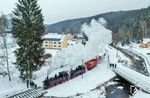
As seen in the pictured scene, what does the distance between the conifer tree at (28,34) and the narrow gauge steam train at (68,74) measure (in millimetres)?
2880

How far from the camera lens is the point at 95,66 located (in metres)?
57.3

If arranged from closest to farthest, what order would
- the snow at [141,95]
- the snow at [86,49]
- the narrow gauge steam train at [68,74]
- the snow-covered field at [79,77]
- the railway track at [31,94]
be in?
the railway track at [31,94] < the snow at [141,95] < the snow-covered field at [79,77] < the narrow gauge steam train at [68,74] < the snow at [86,49]

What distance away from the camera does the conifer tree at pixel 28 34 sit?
44.0m

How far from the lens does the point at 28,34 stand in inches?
1738

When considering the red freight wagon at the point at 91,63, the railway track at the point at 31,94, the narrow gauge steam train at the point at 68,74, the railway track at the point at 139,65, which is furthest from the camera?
the railway track at the point at 139,65

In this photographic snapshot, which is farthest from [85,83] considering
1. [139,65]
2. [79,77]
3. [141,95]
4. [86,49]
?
[139,65]

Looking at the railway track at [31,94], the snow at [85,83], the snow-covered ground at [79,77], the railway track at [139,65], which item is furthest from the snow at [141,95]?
the railway track at [31,94]

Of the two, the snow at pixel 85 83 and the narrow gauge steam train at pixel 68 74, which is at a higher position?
the narrow gauge steam train at pixel 68 74

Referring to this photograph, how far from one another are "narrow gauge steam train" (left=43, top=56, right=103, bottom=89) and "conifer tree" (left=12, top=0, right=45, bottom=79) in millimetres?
2880

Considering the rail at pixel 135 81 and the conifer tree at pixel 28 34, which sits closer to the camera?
the rail at pixel 135 81

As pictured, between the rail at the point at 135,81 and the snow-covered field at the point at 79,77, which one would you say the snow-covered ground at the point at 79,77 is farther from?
the rail at the point at 135,81

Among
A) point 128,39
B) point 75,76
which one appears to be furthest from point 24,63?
point 128,39

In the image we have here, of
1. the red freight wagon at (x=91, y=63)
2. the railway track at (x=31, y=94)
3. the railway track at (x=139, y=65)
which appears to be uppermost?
the red freight wagon at (x=91, y=63)

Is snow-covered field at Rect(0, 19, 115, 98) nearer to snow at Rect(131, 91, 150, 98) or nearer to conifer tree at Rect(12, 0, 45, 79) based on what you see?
conifer tree at Rect(12, 0, 45, 79)
